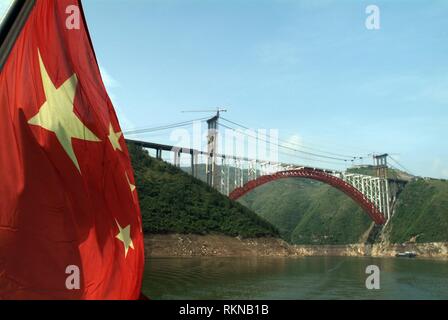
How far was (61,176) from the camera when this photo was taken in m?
5.36

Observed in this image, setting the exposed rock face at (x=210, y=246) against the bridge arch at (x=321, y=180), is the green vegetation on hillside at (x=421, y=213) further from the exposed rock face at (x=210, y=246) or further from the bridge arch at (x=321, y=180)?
the exposed rock face at (x=210, y=246)

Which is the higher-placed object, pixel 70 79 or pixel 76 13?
pixel 76 13

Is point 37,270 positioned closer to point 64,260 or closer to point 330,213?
point 64,260

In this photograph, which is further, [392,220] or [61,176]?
[392,220]

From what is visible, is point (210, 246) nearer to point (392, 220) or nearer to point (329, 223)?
point (392, 220)

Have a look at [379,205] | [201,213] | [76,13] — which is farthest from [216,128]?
[76,13]

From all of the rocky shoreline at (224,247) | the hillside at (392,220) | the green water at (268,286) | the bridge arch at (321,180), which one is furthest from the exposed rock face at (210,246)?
the hillside at (392,220)

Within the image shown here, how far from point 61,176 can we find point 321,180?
331 ft

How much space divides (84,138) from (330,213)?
143 meters

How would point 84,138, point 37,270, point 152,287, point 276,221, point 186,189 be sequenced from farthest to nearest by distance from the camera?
point 276,221
point 186,189
point 152,287
point 84,138
point 37,270

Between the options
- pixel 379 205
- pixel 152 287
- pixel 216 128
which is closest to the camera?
pixel 152 287

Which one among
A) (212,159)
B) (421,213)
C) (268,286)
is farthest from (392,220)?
(268,286)

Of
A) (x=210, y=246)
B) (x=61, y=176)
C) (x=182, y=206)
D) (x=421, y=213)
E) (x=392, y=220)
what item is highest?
(x=61, y=176)
